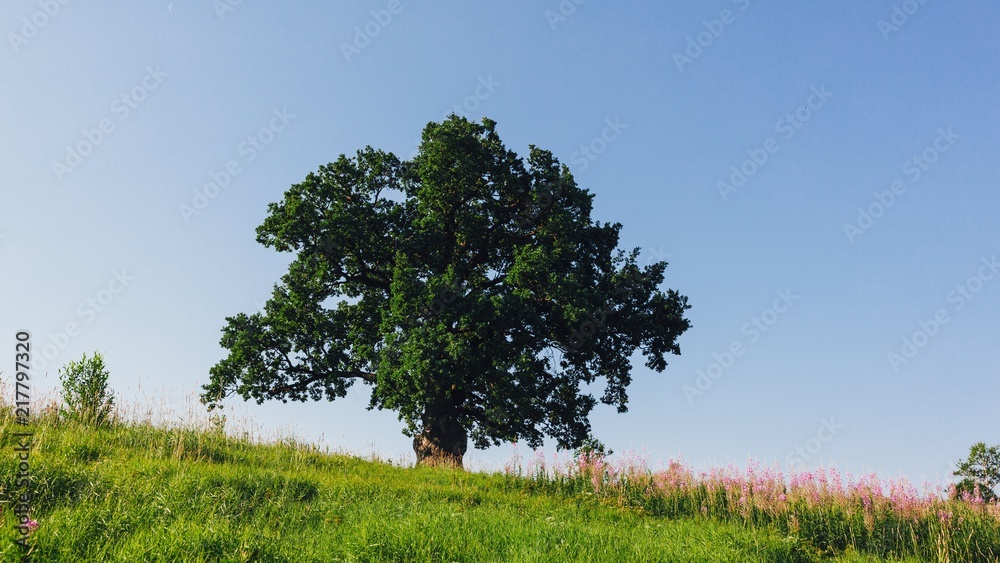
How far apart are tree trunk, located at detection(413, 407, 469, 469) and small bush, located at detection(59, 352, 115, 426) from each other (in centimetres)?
872

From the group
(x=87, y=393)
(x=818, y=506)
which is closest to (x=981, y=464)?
(x=818, y=506)

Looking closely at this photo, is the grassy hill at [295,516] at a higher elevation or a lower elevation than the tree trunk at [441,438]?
lower

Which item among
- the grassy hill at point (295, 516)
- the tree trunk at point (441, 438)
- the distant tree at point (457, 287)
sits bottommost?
the grassy hill at point (295, 516)

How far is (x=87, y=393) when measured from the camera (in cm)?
1583

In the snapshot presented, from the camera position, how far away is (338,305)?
21.9 meters

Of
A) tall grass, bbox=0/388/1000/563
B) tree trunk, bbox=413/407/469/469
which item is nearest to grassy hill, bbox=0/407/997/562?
tall grass, bbox=0/388/1000/563

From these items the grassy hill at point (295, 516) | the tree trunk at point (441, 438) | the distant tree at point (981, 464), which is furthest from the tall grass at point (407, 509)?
the distant tree at point (981, 464)

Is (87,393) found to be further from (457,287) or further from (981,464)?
(981,464)

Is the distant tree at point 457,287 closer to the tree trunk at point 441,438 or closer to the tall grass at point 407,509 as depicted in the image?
the tree trunk at point 441,438

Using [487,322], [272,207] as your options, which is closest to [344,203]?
Result: [272,207]

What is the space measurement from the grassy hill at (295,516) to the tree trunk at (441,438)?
227 inches

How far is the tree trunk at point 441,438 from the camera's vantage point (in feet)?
66.6

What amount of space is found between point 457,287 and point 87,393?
973 centimetres

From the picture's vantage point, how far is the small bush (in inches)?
593
